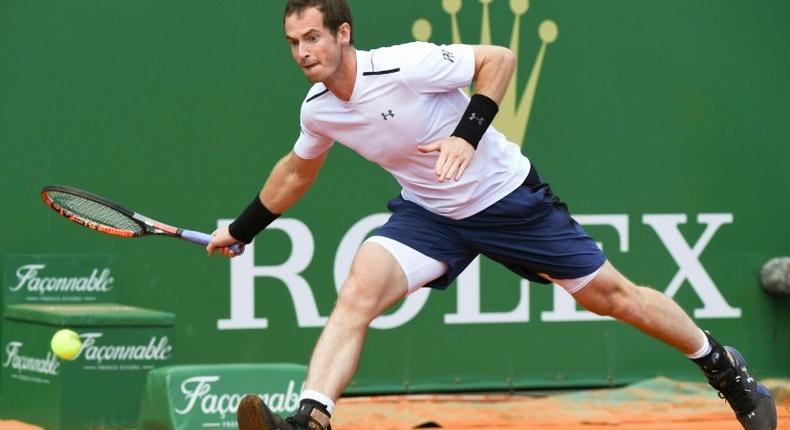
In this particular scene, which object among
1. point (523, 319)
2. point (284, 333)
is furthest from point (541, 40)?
point (284, 333)

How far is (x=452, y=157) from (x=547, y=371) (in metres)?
3.31

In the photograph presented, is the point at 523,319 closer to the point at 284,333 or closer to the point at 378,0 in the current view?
the point at 284,333

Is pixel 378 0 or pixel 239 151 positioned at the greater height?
pixel 378 0

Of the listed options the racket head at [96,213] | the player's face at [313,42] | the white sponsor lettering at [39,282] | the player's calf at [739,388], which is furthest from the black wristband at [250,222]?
the white sponsor lettering at [39,282]

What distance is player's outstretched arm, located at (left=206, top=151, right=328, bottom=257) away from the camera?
4.89m

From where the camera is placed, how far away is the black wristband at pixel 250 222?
4.91m

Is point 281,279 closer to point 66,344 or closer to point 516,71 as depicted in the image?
point 66,344

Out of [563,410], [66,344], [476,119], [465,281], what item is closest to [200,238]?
[476,119]

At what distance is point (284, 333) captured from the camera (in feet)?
22.9

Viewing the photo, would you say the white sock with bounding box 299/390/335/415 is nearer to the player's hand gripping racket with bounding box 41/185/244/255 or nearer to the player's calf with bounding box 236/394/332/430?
the player's calf with bounding box 236/394/332/430

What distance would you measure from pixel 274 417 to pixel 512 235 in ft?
3.71

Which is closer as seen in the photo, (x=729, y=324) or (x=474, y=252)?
(x=474, y=252)

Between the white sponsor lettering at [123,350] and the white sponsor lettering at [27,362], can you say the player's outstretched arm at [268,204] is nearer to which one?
the white sponsor lettering at [123,350]

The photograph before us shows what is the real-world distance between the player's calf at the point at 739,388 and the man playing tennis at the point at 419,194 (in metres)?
0.07
